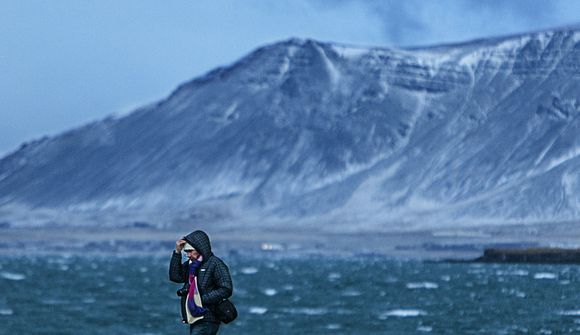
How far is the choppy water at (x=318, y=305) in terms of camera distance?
6494cm

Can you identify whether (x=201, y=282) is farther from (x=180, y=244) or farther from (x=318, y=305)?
(x=318, y=305)

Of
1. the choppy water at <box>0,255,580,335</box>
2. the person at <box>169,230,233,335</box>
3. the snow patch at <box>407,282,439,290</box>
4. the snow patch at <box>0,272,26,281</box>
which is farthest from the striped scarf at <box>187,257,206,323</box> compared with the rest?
the snow patch at <box>0,272,26,281</box>

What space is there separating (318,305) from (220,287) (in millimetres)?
63509

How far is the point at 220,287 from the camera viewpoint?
846 inches

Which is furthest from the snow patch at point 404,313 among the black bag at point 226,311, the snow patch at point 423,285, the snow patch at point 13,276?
the snow patch at point 13,276

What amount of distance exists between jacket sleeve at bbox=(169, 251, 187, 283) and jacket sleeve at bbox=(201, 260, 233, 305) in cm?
49

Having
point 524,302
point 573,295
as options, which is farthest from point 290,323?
point 573,295

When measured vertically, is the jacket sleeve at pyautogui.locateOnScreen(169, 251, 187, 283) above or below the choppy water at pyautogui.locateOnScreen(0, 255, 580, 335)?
below

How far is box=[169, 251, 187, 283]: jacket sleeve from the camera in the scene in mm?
21844

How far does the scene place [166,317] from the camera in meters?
72.6

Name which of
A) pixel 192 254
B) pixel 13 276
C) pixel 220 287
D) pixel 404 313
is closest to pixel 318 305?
pixel 404 313

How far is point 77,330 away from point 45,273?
8411 centimetres

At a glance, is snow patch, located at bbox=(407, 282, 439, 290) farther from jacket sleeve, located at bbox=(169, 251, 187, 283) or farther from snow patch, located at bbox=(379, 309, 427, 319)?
jacket sleeve, located at bbox=(169, 251, 187, 283)

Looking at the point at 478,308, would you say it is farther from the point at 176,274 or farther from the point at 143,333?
the point at 176,274
